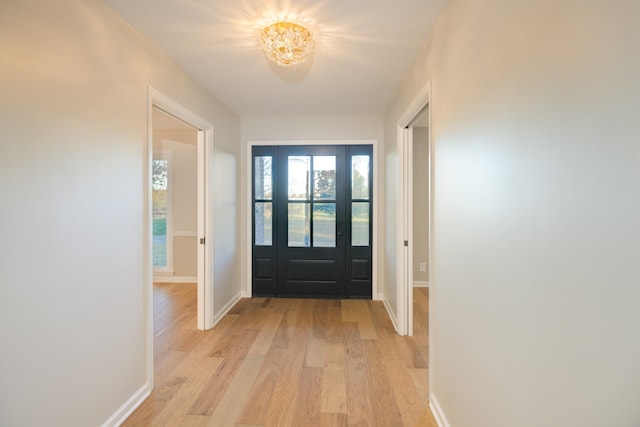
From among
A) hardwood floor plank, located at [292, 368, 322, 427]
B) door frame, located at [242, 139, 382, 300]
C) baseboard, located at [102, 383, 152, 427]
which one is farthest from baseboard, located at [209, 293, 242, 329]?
hardwood floor plank, located at [292, 368, 322, 427]

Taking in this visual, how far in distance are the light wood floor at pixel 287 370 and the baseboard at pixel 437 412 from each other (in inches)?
1.8

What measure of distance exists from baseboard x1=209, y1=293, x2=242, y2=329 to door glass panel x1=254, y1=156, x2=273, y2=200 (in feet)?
4.52

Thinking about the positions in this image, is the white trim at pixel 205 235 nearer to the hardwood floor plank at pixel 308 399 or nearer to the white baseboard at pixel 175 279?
the hardwood floor plank at pixel 308 399

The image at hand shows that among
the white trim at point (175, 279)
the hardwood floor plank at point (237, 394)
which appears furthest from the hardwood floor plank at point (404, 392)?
the white trim at point (175, 279)

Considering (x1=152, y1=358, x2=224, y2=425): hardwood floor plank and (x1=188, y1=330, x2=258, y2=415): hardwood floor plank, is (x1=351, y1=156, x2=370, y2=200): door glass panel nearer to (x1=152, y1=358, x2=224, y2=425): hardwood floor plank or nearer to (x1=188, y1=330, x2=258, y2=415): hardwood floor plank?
(x1=188, y1=330, x2=258, y2=415): hardwood floor plank

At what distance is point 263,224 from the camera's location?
4445 mm

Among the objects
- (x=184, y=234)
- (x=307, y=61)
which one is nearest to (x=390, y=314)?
(x=307, y=61)

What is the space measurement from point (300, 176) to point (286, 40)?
2.46 metres

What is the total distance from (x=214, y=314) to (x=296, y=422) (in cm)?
184

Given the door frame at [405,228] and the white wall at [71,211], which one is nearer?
the white wall at [71,211]

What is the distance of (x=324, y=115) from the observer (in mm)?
4191

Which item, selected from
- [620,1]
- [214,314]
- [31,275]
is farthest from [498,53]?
[214,314]

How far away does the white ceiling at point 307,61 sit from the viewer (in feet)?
6.06

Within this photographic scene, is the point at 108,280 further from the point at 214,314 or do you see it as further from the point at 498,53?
the point at 498,53
